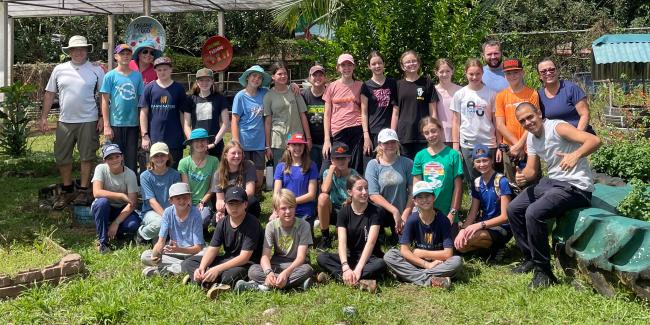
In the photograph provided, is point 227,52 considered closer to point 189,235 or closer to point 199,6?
point 199,6

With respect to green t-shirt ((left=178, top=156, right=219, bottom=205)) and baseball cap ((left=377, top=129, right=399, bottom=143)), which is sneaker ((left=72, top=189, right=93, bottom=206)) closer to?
green t-shirt ((left=178, top=156, right=219, bottom=205))

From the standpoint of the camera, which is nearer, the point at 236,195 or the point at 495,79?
the point at 236,195

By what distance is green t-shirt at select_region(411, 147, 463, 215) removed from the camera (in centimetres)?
639

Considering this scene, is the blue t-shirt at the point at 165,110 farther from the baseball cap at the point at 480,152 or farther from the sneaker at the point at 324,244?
the baseball cap at the point at 480,152

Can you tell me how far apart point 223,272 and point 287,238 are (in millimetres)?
589

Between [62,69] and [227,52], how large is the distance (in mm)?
5024

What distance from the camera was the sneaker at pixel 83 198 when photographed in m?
7.60

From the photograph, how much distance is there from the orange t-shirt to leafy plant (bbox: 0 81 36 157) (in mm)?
8411

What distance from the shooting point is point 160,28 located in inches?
452

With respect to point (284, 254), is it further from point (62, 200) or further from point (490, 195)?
point (62, 200)

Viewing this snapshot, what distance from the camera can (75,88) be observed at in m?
7.82

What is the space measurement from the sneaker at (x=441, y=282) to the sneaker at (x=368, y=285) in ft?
1.52

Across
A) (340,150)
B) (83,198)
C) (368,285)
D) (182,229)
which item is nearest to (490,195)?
(340,150)

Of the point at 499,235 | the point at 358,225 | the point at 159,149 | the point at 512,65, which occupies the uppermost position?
the point at 512,65
